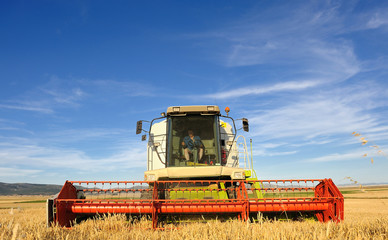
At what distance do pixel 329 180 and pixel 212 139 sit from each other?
296cm

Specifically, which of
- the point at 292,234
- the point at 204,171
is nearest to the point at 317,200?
the point at 204,171

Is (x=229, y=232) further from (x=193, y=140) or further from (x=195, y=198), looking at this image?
(x=193, y=140)

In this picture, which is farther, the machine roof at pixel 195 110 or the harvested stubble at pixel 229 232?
the machine roof at pixel 195 110

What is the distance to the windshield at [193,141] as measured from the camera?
24.5 feet

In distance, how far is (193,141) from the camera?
25.2 ft

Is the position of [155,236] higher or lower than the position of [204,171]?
lower

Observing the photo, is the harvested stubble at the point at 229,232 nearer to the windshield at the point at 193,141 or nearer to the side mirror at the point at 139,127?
the windshield at the point at 193,141

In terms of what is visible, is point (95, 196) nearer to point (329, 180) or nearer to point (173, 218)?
point (173, 218)

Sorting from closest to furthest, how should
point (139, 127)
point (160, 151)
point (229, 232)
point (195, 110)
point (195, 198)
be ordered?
point (229, 232) < point (195, 198) < point (139, 127) < point (195, 110) < point (160, 151)

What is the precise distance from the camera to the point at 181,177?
6.88m

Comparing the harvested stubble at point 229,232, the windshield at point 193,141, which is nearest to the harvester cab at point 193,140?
the windshield at point 193,141

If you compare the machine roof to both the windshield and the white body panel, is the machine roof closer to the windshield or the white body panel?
the windshield

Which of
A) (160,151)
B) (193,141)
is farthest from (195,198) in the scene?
(160,151)

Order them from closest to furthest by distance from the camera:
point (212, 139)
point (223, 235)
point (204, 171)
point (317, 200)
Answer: point (223, 235), point (317, 200), point (204, 171), point (212, 139)
